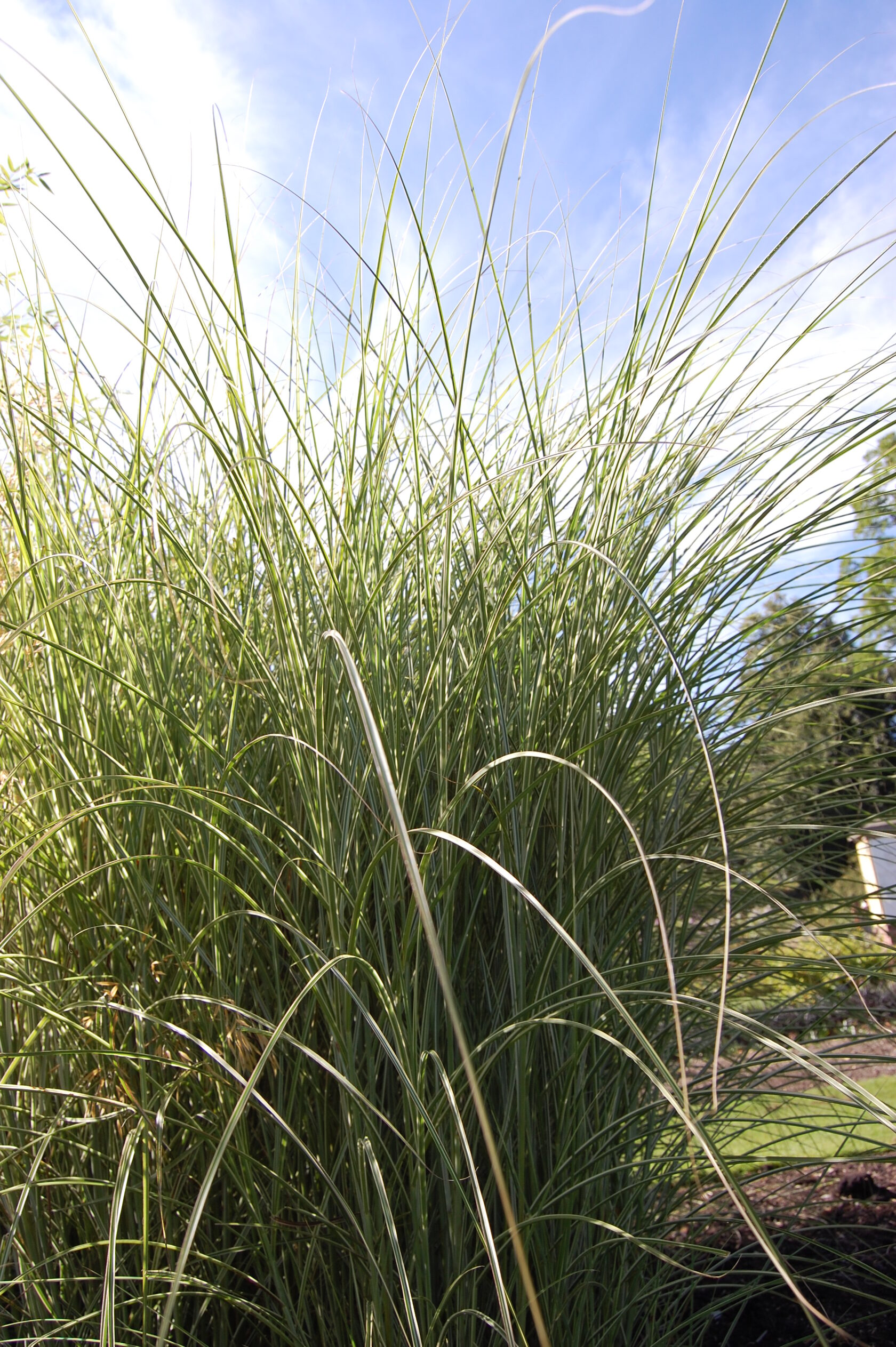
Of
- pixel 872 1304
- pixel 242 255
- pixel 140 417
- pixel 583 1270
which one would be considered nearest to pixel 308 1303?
pixel 583 1270

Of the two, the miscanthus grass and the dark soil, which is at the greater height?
the miscanthus grass

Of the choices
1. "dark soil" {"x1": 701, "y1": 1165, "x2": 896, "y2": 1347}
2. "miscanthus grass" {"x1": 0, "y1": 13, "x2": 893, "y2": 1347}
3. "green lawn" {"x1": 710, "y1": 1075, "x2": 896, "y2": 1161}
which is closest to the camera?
"miscanthus grass" {"x1": 0, "y1": 13, "x2": 893, "y2": 1347}

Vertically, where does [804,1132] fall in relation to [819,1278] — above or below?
above

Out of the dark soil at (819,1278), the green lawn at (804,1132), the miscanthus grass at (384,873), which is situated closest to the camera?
the miscanthus grass at (384,873)

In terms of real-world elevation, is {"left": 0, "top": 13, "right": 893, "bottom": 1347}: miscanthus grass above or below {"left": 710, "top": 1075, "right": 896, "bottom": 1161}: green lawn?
above

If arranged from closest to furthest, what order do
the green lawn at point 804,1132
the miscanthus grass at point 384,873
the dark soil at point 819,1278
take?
the miscanthus grass at point 384,873 → the dark soil at point 819,1278 → the green lawn at point 804,1132

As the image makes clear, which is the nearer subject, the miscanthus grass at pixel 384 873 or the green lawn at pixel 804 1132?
the miscanthus grass at pixel 384 873

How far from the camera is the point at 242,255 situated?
1627mm

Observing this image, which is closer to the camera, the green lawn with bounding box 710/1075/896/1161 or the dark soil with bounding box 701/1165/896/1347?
the dark soil with bounding box 701/1165/896/1347

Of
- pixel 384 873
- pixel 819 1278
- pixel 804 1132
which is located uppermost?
pixel 384 873

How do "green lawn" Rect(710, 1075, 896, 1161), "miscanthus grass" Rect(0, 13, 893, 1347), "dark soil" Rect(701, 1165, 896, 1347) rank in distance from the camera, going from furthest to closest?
"green lawn" Rect(710, 1075, 896, 1161), "dark soil" Rect(701, 1165, 896, 1347), "miscanthus grass" Rect(0, 13, 893, 1347)

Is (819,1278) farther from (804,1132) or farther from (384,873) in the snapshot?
(384,873)

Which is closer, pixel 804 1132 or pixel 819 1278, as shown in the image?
pixel 804 1132

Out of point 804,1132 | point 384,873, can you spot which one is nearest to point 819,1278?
point 804,1132
